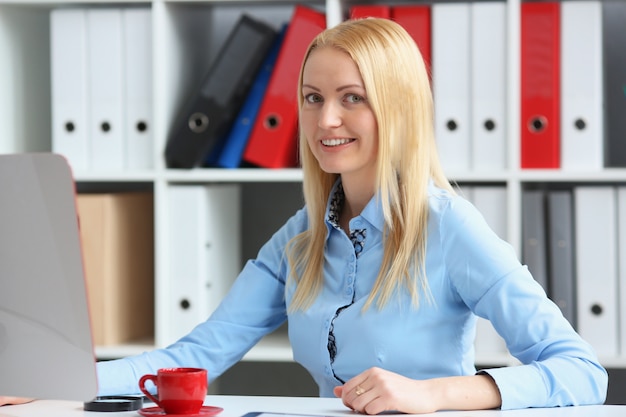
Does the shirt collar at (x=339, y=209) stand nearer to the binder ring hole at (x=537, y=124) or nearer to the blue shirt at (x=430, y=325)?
the blue shirt at (x=430, y=325)

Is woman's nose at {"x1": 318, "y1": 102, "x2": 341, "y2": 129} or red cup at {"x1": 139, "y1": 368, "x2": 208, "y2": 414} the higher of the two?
woman's nose at {"x1": 318, "y1": 102, "x2": 341, "y2": 129}

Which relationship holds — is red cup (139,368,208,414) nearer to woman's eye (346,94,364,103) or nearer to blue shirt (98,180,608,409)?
blue shirt (98,180,608,409)

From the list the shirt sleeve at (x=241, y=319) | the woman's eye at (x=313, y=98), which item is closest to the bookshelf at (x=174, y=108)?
the shirt sleeve at (x=241, y=319)

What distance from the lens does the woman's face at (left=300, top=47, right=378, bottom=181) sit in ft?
4.91

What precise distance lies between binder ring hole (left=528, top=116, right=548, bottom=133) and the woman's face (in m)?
0.75

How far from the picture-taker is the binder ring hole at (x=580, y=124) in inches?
84.9

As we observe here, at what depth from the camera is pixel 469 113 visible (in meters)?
2.19

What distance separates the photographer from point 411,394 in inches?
47.6

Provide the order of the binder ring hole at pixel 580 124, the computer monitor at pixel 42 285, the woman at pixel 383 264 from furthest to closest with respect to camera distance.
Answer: the binder ring hole at pixel 580 124, the woman at pixel 383 264, the computer monitor at pixel 42 285

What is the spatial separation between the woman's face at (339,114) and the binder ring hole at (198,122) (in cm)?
75

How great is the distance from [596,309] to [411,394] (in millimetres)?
1107

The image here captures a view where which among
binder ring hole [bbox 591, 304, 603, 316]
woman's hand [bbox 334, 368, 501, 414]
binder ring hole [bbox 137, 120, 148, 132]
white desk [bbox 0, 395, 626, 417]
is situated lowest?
binder ring hole [bbox 591, 304, 603, 316]

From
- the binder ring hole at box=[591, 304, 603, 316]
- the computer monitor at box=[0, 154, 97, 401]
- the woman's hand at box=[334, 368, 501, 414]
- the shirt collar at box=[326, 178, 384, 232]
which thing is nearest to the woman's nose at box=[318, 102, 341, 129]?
the shirt collar at box=[326, 178, 384, 232]

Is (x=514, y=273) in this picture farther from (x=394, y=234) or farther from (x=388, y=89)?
(x=388, y=89)
